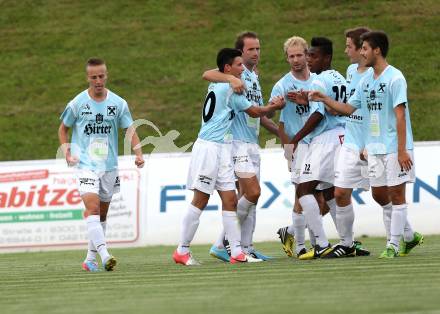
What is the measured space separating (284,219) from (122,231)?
2.72 m

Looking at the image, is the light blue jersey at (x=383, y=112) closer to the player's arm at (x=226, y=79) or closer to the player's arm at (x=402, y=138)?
the player's arm at (x=402, y=138)

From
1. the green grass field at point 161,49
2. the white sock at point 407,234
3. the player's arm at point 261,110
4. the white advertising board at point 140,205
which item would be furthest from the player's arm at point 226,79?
the green grass field at point 161,49

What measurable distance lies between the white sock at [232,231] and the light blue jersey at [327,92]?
1401mm

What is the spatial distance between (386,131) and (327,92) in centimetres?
132

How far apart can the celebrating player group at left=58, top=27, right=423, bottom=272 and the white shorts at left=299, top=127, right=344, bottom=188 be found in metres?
0.01

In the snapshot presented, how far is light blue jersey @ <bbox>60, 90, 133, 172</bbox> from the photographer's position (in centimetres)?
1290

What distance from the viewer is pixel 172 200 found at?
1928 cm

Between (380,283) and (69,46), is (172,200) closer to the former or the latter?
(380,283)

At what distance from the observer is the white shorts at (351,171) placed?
1281 centimetres

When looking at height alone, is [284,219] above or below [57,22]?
below

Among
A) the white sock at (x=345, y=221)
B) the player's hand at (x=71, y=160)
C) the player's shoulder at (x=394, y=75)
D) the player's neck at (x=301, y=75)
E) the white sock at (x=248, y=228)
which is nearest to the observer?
the player's shoulder at (x=394, y=75)

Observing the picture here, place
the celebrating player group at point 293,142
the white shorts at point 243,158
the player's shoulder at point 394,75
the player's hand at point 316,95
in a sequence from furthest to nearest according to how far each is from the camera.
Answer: the white shorts at point 243,158, the player's hand at point 316,95, the celebrating player group at point 293,142, the player's shoulder at point 394,75

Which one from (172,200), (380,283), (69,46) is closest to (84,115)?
(380,283)

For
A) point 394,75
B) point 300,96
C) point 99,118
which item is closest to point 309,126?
point 300,96
